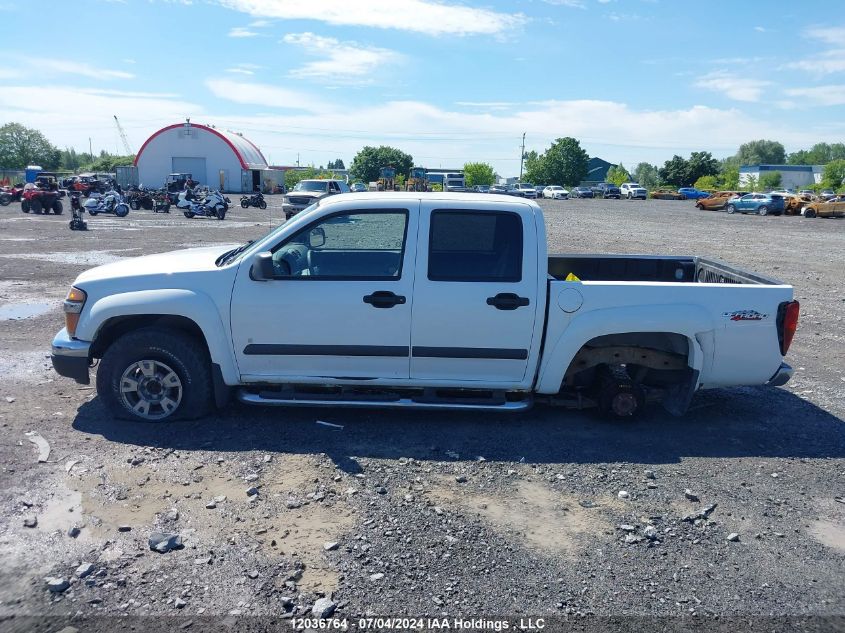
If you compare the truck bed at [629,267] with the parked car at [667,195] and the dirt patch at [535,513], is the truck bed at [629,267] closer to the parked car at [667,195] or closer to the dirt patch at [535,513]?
the dirt patch at [535,513]

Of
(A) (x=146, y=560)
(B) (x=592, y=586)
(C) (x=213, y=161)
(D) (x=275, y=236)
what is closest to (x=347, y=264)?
(D) (x=275, y=236)

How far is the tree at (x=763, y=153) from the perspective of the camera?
138 m

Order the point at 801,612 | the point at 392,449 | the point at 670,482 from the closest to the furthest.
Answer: the point at 801,612
the point at 670,482
the point at 392,449

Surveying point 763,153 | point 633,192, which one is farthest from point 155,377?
point 763,153

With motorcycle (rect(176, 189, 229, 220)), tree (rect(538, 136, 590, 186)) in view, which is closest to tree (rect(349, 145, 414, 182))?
tree (rect(538, 136, 590, 186))

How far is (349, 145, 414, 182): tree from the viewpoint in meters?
103

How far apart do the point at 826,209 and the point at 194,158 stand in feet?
190

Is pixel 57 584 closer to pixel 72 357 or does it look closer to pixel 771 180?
pixel 72 357

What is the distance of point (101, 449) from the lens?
5109 millimetres

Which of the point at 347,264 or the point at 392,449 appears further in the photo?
the point at 347,264

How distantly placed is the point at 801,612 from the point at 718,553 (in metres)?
0.57

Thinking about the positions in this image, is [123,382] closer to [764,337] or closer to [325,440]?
[325,440]

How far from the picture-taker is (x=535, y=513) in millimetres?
4355

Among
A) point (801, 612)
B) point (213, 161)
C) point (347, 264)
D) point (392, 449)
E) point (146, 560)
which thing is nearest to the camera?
point (801, 612)
